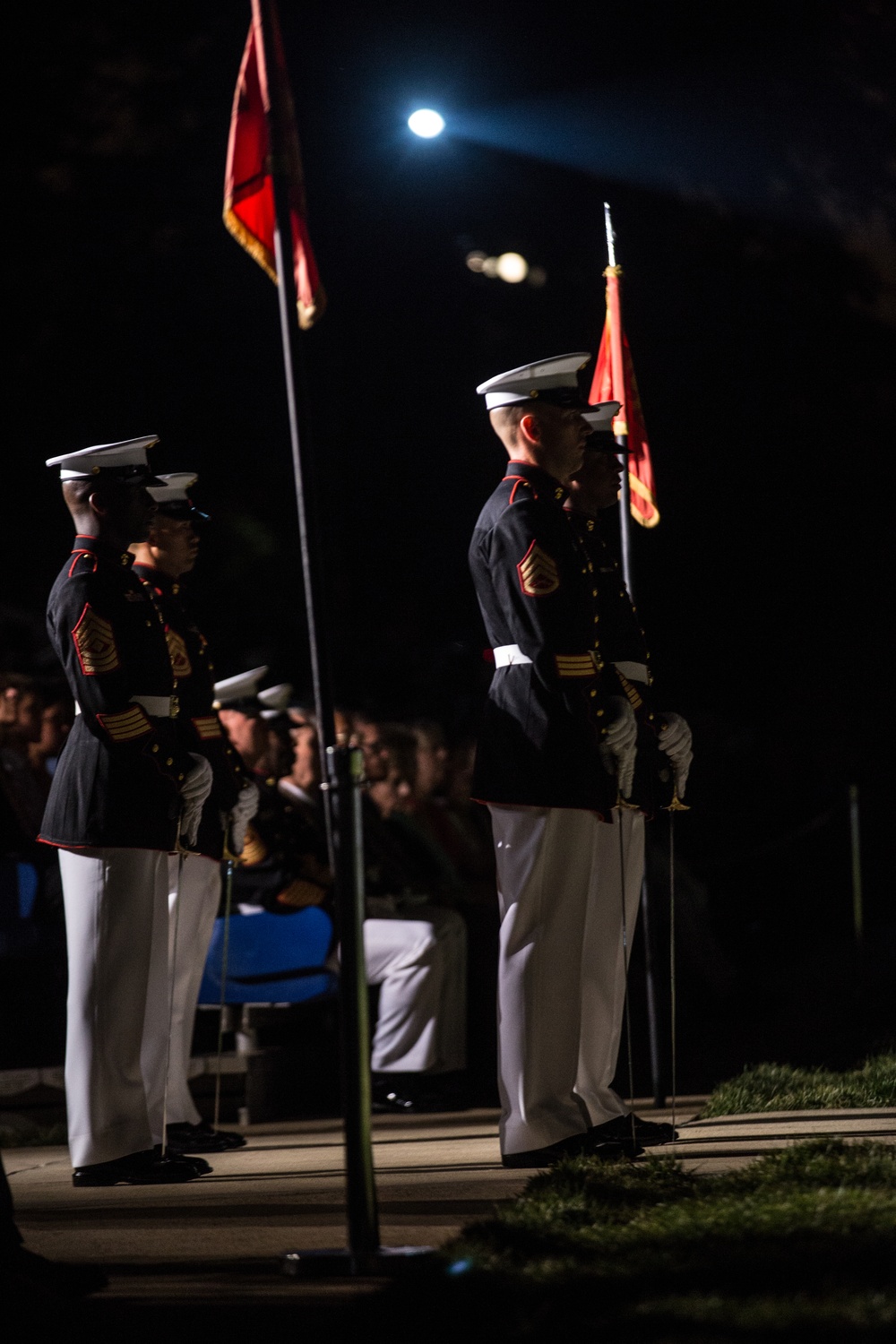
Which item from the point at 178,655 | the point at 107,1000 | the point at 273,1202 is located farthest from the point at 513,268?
the point at 273,1202

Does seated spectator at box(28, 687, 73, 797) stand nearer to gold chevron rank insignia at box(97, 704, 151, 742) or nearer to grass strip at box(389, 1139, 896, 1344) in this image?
gold chevron rank insignia at box(97, 704, 151, 742)

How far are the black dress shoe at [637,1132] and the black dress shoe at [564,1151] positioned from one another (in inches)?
2.4

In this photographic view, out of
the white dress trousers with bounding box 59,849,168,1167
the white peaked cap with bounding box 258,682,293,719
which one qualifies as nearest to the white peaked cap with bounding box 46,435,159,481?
the white dress trousers with bounding box 59,849,168,1167

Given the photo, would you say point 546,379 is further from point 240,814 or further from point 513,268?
point 513,268

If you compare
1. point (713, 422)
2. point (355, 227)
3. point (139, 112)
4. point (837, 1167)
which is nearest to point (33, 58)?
point (139, 112)

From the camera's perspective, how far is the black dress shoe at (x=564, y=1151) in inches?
201

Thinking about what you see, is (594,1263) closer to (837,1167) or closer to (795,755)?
(837,1167)

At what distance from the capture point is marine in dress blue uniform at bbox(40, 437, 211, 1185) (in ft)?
17.5

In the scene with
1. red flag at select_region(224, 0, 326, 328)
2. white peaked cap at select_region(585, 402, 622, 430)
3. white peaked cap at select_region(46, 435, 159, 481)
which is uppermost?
red flag at select_region(224, 0, 326, 328)

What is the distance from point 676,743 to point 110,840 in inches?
67.3

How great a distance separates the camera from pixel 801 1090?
6426 millimetres

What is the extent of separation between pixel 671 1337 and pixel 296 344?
2067mm

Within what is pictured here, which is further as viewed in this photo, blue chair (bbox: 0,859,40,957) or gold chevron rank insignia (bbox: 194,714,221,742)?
blue chair (bbox: 0,859,40,957)

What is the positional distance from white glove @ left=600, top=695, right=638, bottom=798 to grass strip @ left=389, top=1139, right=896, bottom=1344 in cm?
117
